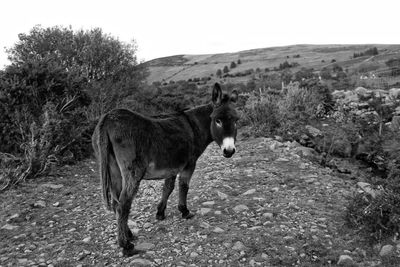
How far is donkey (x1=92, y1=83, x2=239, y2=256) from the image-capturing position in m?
4.30

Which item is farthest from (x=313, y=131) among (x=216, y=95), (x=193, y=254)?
(x=193, y=254)

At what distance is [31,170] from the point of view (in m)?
7.50

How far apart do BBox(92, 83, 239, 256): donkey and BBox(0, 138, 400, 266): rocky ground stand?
45 cm

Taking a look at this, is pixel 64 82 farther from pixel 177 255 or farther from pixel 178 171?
pixel 177 255

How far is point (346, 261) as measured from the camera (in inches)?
158

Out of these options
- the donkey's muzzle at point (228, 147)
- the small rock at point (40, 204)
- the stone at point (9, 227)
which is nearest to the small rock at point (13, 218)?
the stone at point (9, 227)

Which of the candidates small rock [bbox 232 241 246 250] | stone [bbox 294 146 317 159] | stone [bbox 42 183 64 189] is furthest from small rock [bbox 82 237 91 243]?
stone [bbox 294 146 317 159]

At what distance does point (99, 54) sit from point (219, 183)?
60.3ft

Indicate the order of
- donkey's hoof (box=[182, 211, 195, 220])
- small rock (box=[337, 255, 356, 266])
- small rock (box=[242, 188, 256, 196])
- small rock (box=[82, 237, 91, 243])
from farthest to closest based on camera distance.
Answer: small rock (box=[242, 188, 256, 196]) < donkey's hoof (box=[182, 211, 195, 220]) < small rock (box=[82, 237, 91, 243]) < small rock (box=[337, 255, 356, 266])

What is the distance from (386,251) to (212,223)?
241 cm

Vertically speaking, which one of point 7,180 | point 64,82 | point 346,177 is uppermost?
point 64,82

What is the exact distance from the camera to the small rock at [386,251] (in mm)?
4051

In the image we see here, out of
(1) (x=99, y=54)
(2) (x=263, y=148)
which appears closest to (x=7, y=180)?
(2) (x=263, y=148)

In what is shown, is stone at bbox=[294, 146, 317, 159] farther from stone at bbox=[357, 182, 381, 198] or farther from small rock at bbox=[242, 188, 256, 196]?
small rock at bbox=[242, 188, 256, 196]
